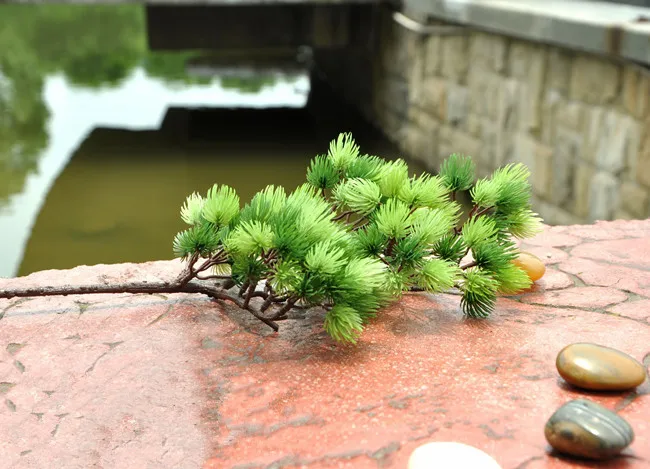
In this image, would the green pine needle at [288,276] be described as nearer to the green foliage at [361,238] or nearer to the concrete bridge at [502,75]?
the green foliage at [361,238]

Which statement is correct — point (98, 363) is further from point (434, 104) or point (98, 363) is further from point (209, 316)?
point (434, 104)

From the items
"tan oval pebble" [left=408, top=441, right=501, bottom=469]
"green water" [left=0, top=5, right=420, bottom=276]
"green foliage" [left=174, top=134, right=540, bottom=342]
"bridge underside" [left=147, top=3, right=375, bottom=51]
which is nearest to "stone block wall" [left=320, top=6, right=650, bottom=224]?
"green water" [left=0, top=5, right=420, bottom=276]

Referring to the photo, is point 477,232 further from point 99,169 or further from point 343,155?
point 99,169

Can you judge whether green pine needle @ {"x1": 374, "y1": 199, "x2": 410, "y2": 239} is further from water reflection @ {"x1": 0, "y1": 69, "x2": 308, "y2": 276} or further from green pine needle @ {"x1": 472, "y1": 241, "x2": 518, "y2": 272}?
water reflection @ {"x1": 0, "y1": 69, "x2": 308, "y2": 276}

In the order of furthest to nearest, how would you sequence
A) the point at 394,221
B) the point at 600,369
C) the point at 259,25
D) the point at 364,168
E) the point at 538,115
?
the point at 259,25, the point at 538,115, the point at 364,168, the point at 394,221, the point at 600,369

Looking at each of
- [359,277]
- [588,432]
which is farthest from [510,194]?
[588,432]

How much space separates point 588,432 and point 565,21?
346cm

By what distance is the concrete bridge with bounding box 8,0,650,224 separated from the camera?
13.6 feet

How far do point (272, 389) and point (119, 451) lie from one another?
316 mm

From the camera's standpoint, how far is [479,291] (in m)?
1.89

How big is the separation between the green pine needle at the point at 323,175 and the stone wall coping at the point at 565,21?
7.61ft

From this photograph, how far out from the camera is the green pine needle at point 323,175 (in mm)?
2088

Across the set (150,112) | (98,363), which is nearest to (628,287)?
(98,363)

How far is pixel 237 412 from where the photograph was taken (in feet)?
5.20
